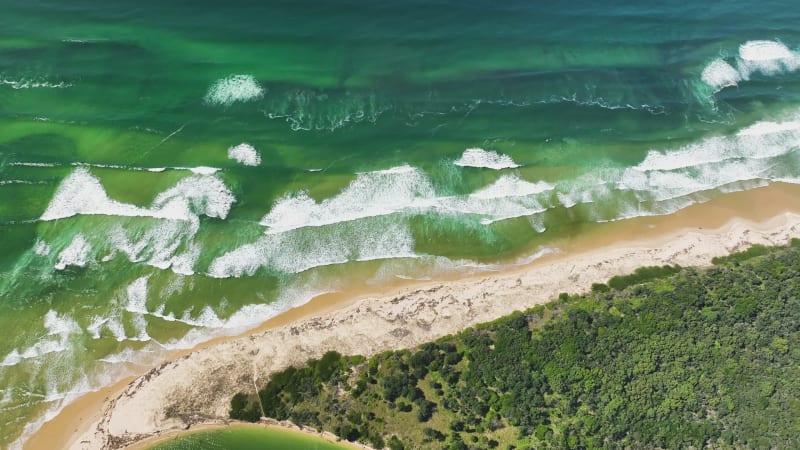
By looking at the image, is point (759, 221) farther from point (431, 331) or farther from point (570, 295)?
point (431, 331)

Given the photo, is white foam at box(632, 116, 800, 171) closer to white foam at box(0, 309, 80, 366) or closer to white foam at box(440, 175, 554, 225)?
white foam at box(440, 175, 554, 225)

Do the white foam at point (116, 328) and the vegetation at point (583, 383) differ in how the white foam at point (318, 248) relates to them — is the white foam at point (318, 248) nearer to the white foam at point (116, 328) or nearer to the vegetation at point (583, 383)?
the white foam at point (116, 328)

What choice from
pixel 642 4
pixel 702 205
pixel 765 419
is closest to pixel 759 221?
pixel 702 205

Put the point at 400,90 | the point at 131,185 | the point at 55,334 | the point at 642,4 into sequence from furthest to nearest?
the point at 642,4 < the point at 400,90 < the point at 131,185 < the point at 55,334

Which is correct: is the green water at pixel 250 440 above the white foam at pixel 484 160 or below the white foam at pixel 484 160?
below

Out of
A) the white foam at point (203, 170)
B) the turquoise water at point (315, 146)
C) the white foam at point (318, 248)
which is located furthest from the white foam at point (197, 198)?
the white foam at point (318, 248)

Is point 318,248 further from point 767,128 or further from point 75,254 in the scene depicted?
point 767,128
